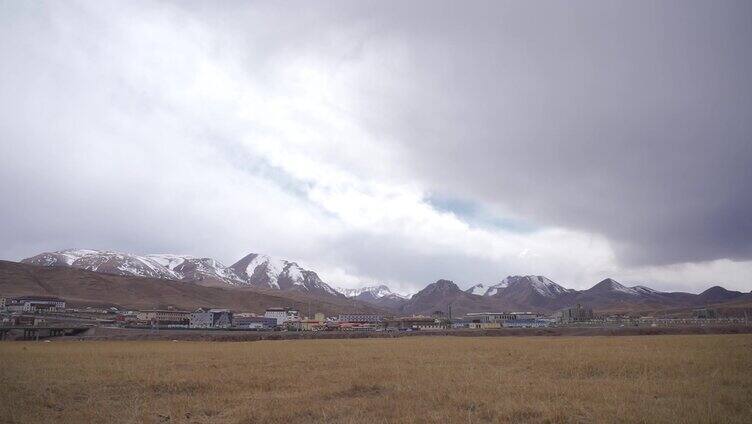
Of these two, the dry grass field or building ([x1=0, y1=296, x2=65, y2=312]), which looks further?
building ([x1=0, y1=296, x2=65, y2=312])

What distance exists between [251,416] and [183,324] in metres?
184

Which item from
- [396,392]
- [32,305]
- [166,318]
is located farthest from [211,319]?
[396,392]

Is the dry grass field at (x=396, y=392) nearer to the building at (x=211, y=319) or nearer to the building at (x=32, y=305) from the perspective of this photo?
the building at (x=211, y=319)

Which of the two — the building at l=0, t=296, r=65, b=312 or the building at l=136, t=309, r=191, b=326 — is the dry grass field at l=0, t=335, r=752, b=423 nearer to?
the building at l=136, t=309, r=191, b=326

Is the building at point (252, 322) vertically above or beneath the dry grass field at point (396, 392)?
beneath

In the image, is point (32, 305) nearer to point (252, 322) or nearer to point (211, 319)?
point (211, 319)

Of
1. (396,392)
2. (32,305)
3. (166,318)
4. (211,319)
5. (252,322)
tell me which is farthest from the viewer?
(252,322)

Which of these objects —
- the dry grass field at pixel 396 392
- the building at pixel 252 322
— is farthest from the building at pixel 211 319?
the dry grass field at pixel 396 392

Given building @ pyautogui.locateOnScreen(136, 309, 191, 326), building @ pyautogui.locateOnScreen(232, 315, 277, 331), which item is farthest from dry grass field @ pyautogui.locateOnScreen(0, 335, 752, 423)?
building @ pyautogui.locateOnScreen(232, 315, 277, 331)

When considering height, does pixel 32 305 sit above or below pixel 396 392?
below

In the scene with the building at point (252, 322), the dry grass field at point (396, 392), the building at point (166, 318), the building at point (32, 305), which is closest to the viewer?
the dry grass field at point (396, 392)

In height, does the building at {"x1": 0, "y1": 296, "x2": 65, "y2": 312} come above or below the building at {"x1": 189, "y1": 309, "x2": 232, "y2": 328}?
above

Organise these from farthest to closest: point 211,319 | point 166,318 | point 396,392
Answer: point 166,318
point 211,319
point 396,392

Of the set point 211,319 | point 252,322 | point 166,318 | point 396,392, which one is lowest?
point 252,322
